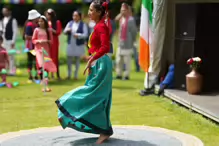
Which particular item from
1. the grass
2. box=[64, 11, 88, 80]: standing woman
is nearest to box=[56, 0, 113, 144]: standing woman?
the grass

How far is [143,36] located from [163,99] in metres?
1.26

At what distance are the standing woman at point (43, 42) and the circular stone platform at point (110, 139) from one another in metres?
4.22

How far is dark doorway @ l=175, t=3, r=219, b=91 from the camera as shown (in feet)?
31.6

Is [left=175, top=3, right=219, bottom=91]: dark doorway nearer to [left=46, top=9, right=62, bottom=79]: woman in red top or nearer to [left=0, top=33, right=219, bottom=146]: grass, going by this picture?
[left=0, top=33, right=219, bottom=146]: grass

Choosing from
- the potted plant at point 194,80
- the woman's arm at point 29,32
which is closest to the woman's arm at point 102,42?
the potted plant at point 194,80

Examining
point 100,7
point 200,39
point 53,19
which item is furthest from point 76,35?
point 100,7

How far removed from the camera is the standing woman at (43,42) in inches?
454

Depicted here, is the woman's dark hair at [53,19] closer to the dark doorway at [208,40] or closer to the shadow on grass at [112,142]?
the dark doorway at [208,40]

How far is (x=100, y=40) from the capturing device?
6.49 metres

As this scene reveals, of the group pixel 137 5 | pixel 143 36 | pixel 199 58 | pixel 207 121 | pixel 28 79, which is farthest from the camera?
pixel 137 5

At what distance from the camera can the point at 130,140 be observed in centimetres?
670

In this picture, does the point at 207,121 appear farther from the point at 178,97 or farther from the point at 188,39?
the point at 188,39

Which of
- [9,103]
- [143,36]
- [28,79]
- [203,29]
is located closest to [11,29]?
[28,79]

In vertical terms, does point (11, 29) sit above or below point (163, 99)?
above
